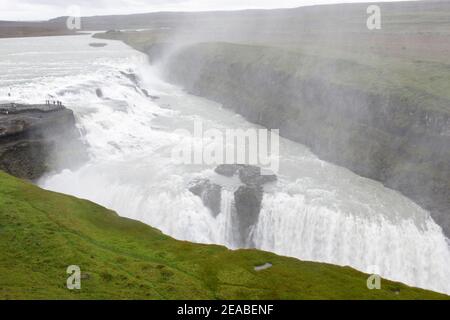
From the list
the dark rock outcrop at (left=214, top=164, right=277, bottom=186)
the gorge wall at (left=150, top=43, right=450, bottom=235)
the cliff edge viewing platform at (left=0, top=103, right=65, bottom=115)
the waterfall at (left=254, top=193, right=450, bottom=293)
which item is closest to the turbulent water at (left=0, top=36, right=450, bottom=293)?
the waterfall at (left=254, top=193, right=450, bottom=293)

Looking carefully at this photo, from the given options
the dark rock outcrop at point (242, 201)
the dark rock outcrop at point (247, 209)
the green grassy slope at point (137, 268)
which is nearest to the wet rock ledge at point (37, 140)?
the green grassy slope at point (137, 268)

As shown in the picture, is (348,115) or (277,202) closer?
(277,202)

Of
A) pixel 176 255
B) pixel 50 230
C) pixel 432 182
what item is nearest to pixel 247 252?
pixel 176 255

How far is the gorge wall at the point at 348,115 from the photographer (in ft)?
155

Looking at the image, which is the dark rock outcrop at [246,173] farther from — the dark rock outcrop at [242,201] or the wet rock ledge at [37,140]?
the wet rock ledge at [37,140]

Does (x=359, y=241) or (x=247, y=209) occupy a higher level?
(x=247, y=209)

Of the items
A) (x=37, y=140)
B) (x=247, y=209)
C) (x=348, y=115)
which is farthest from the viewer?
(x=348, y=115)

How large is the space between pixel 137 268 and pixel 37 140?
2753cm

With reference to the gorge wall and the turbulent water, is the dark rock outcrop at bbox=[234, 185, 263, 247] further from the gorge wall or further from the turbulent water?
the gorge wall

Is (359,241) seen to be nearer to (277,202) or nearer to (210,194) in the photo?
(277,202)

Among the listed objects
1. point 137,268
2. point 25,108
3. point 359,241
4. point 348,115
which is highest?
point 25,108

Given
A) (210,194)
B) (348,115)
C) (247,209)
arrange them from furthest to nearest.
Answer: (348,115), (210,194), (247,209)

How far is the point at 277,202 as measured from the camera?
4191cm

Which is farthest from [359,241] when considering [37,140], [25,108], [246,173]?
[25,108]
